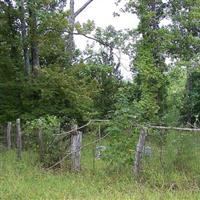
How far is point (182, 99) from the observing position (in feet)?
130

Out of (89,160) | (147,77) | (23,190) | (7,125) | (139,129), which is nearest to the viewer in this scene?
(23,190)

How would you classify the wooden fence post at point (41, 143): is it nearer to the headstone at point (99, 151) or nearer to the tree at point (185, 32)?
the headstone at point (99, 151)

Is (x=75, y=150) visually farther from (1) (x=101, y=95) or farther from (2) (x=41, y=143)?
(1) (x=101, y=95)

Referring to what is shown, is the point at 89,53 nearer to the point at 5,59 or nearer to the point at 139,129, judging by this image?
the point at 5,59

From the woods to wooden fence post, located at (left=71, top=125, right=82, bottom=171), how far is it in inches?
1.1

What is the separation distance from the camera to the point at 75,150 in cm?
1365

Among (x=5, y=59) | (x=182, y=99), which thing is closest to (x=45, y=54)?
(x=5, y=59)

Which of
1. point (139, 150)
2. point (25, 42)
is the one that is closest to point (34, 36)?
point (25, 42)

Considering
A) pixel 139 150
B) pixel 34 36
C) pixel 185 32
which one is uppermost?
pixel 185 32

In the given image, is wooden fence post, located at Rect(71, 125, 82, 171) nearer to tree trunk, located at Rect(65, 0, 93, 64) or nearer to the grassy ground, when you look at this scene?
the grassy ground

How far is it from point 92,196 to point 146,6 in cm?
2104

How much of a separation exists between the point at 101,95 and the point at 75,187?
2174 centimetres

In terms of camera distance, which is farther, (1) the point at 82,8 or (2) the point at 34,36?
(1) the point at 82,8

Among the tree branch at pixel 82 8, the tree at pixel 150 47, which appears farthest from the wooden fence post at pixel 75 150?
the tree branch at pixel 82 8
